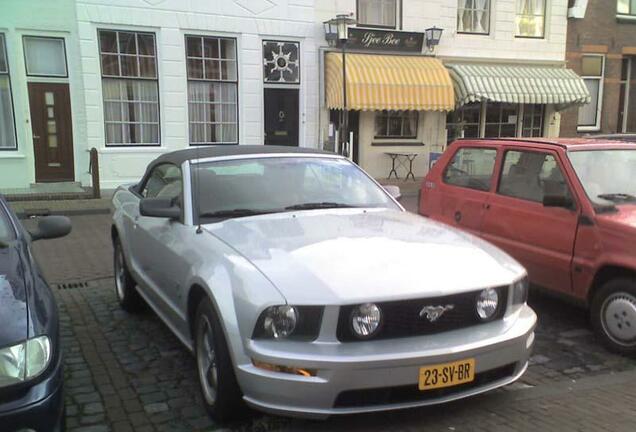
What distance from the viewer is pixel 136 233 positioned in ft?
16.4

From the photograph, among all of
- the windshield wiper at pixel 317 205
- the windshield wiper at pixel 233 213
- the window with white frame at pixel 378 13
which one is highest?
the window with white frame at pixel 378 13

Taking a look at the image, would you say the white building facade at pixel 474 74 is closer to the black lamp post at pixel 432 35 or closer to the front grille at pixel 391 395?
the black lamp post at pixel 432 35

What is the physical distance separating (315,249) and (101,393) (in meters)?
1.76

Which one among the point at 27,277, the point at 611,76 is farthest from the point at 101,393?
the point at 611,76

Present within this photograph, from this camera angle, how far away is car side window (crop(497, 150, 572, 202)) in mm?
5156

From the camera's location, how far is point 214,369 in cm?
337

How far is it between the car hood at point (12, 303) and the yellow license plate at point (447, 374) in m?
1.95

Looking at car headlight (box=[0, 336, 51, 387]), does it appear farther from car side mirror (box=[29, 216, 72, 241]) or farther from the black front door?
the black front door

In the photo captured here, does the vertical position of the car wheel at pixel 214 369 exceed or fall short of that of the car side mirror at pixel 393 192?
it falls short

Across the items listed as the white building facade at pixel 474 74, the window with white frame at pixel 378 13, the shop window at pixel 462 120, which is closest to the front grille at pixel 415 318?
the white building facade at pixel 474 74

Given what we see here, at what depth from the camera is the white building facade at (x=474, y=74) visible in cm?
1620

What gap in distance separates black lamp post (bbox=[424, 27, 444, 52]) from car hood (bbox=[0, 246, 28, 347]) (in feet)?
48.3

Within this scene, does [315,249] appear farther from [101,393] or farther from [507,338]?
[101,393]

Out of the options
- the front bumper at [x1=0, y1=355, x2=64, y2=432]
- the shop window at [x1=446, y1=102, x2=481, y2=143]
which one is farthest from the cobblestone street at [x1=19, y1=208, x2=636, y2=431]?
the shop window at [x1=446, y1=102, x2=481, y2=143]
